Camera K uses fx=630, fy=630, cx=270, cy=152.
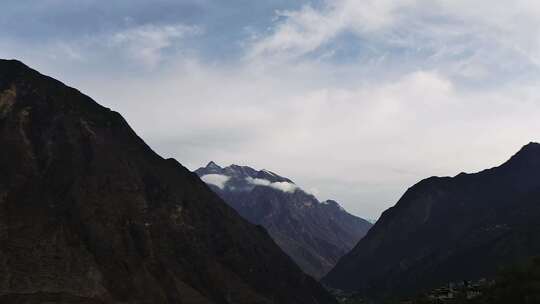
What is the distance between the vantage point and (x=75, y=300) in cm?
19025

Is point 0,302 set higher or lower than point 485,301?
lower

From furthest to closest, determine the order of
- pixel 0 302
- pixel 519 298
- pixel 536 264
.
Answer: pixel 0 302 < pixel 536 264 < pixel 519 298

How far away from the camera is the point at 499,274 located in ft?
480

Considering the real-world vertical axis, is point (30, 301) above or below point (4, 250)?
below

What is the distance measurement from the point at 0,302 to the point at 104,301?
32.2 m

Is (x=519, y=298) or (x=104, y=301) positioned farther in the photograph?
(x=104, y=301)

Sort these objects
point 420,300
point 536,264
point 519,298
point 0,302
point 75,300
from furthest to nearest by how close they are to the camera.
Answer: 1. point 75,300
2. point 0,302
3. point 420,300
4. point 536,264
5. point 519,298

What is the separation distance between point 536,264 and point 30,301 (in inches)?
5375

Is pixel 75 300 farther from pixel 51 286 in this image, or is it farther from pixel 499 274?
pixel 499 274

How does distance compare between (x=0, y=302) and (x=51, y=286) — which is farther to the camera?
(x=51, y=286)

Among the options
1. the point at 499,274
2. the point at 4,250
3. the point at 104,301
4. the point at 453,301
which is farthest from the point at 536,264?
the point at 4,250

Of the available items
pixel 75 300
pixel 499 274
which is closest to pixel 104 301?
pixel 75 300

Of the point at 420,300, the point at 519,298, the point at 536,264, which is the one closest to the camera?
the point at 519,298

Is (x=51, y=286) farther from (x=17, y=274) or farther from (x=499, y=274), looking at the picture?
(x=499, y=274)
